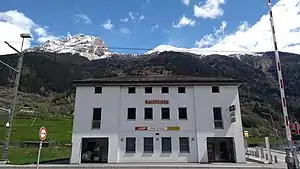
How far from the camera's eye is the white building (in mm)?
26484

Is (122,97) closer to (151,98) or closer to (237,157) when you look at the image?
(151,98)

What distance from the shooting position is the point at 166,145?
2689 centimetres

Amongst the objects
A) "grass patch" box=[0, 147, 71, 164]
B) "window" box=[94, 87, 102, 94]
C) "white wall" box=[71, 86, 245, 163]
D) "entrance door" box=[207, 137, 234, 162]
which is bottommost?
"grass patch" box=[0, 147, 71, 164]

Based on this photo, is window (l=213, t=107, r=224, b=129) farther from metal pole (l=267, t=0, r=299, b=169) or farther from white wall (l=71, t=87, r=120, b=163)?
metal pole (l=267, t=0, r=299, b=169)

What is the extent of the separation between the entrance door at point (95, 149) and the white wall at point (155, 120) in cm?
222

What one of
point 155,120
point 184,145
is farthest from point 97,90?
point 184,145

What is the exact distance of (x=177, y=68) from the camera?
635 feet

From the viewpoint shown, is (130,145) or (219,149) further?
(219,149)

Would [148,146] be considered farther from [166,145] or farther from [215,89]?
[215,89]

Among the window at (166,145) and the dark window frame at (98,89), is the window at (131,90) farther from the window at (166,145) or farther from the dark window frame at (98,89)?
the window at (166,145)

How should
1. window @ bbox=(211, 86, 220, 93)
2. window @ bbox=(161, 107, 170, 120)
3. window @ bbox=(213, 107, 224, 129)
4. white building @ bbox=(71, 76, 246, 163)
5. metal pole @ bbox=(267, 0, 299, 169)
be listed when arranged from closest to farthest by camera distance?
metal pole @ bbox=(267, 0, 299, 169), white building @ bbox=(71, 76, 246, 163), window @ bbox=(213, 107, 224, 129), window @ bbox=(161, 107, 170, 120), window @ bbox=(211, 86, 220, 93)

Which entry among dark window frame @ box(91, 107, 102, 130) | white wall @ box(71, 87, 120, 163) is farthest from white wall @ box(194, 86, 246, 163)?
dark window frame @ box(91, 107, 102, 130)

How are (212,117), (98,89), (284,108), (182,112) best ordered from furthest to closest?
(98,89) → (182,112) → (212,117) → (284,108)

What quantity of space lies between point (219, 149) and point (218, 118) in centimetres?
412
